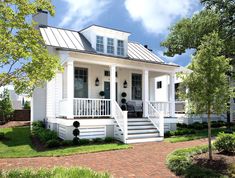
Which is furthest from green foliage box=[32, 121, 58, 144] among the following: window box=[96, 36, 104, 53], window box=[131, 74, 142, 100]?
window box=[131, 74, 142, 100]

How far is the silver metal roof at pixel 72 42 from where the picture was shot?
55.0 ft

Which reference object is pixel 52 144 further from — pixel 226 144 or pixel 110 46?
pixel 110 46

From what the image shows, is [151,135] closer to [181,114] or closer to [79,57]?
[79,57]

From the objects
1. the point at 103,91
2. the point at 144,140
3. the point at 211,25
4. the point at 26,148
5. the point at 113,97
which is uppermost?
the point at 211,25

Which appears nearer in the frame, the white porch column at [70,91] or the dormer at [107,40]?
the white porch column at [70,91]

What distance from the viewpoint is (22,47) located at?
24.0ft

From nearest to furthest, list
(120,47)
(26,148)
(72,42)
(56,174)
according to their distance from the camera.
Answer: (56,174), (26,148), (72,42), (120,47)

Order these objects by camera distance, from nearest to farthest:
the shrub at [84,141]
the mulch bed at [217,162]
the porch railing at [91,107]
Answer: the mulch bed at [217,162] < the shrub at [84,141] < the porch railing at [91,107]

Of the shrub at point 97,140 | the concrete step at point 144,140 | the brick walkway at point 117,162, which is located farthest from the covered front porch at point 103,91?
the brick walkway at point 117,162

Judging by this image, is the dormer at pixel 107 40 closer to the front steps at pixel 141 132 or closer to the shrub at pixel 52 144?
the front steps at pixel 141 132

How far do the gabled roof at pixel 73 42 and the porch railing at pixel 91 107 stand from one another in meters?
3.05

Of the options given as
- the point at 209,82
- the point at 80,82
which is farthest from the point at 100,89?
the point at 209,82

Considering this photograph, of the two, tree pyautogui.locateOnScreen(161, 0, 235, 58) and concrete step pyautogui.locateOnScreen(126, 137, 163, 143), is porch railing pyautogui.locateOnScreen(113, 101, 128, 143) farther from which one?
tree pyautogui.locateOnScreen(161, 0, 235, 58)

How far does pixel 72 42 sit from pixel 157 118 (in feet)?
23.4
